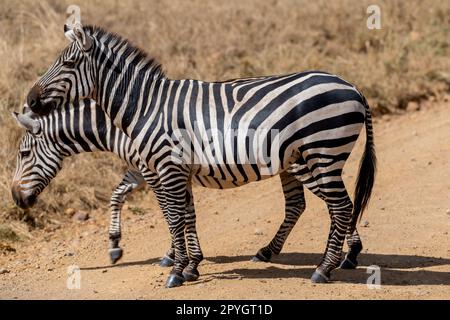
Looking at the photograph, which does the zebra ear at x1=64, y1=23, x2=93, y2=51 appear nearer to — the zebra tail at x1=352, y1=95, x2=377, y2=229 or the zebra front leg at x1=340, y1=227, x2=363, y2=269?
the zebra tail at x1=352, y1=95, x2=377, y2=229

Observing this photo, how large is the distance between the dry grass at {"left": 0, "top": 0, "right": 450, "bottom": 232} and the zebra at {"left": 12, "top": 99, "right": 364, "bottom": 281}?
244cm

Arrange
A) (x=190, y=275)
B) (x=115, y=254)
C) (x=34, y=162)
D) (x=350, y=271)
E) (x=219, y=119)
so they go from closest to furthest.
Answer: (x=219, y=119) < (x=190, y=275) < (x=350, y=271) < (x=34, y=162) < (x=115, y=254)

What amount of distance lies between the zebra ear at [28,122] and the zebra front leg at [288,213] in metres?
2.61

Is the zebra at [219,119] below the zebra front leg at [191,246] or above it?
above

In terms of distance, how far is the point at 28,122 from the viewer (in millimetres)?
8383

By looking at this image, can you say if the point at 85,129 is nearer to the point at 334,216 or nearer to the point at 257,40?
the point at 334,216

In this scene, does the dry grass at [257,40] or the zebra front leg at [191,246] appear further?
the dry grass at [257,40]

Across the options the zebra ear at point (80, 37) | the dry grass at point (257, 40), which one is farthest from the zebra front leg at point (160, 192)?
the dry grass at point (257, 40)

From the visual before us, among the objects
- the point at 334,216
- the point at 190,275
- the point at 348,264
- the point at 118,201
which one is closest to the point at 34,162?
the point at 118,201

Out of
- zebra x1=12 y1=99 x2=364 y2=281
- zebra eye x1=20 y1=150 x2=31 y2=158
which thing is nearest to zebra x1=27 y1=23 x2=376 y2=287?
zebra x1=12 y1=99 x2=364 y2=281

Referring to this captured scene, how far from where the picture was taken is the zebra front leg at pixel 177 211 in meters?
7.23

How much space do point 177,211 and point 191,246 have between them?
63 centimetres

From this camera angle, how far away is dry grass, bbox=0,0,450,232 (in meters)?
12.9

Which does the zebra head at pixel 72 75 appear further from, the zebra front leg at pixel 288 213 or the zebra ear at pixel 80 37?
the zebra front leg at pixel 288 213
